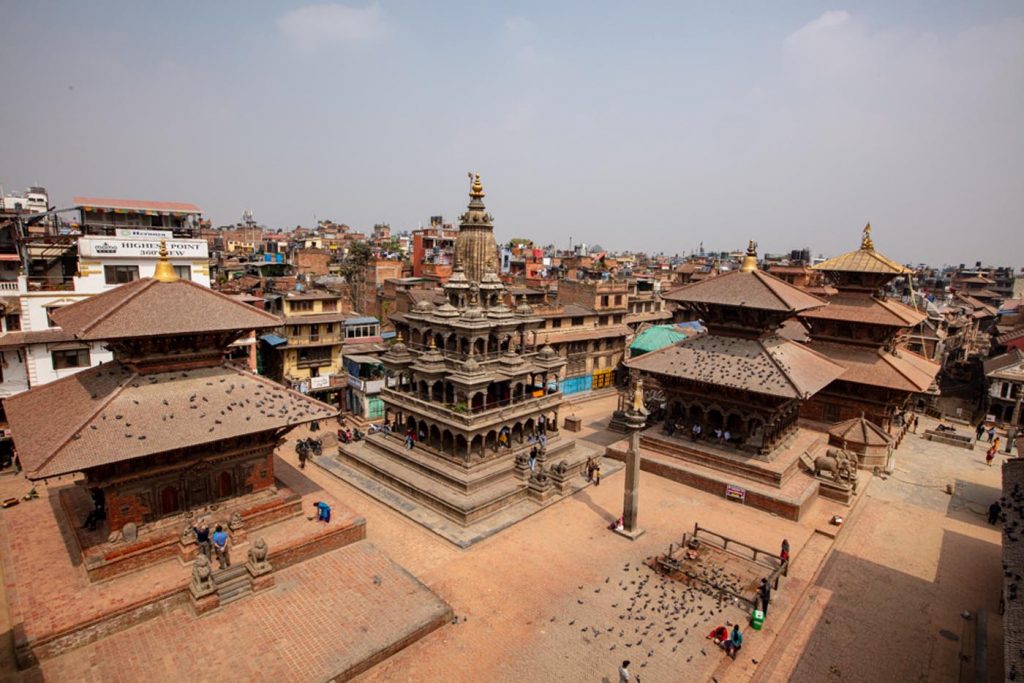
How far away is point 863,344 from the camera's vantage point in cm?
3225

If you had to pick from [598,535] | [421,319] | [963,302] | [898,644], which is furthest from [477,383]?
[963,302]

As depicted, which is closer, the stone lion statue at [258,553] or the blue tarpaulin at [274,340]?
the stone lion statue at [258,553]

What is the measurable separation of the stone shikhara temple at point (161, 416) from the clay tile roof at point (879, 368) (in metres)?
28.9

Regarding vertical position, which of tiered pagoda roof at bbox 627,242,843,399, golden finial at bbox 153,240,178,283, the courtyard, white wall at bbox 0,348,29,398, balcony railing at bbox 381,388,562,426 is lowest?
the courtyard

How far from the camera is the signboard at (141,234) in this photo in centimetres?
3008

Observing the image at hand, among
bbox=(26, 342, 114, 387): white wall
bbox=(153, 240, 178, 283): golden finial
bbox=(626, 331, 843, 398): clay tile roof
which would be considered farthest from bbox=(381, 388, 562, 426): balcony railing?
bbox=(26, 342, 114, 387): white wall

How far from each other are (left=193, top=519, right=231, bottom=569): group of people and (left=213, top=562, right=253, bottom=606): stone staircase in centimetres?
33

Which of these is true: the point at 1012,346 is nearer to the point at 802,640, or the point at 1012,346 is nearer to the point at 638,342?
the point at 638,342

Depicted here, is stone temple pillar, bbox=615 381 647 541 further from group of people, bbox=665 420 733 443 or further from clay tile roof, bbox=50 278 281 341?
clay tile roof, bbox=50 278 281 341

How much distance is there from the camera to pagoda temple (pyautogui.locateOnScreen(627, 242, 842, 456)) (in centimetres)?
2494

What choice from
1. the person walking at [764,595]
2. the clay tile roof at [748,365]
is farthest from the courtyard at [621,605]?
the clay tile roof at [748,365]

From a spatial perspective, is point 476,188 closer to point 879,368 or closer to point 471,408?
point 471,408

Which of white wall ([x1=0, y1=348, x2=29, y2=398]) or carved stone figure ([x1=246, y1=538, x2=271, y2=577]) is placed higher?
white wall ([x1=0, y1=348, x2=29, y2=398])

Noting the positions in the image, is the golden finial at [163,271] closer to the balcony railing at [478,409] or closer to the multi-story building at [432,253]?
the balcony railing at [478,409]
